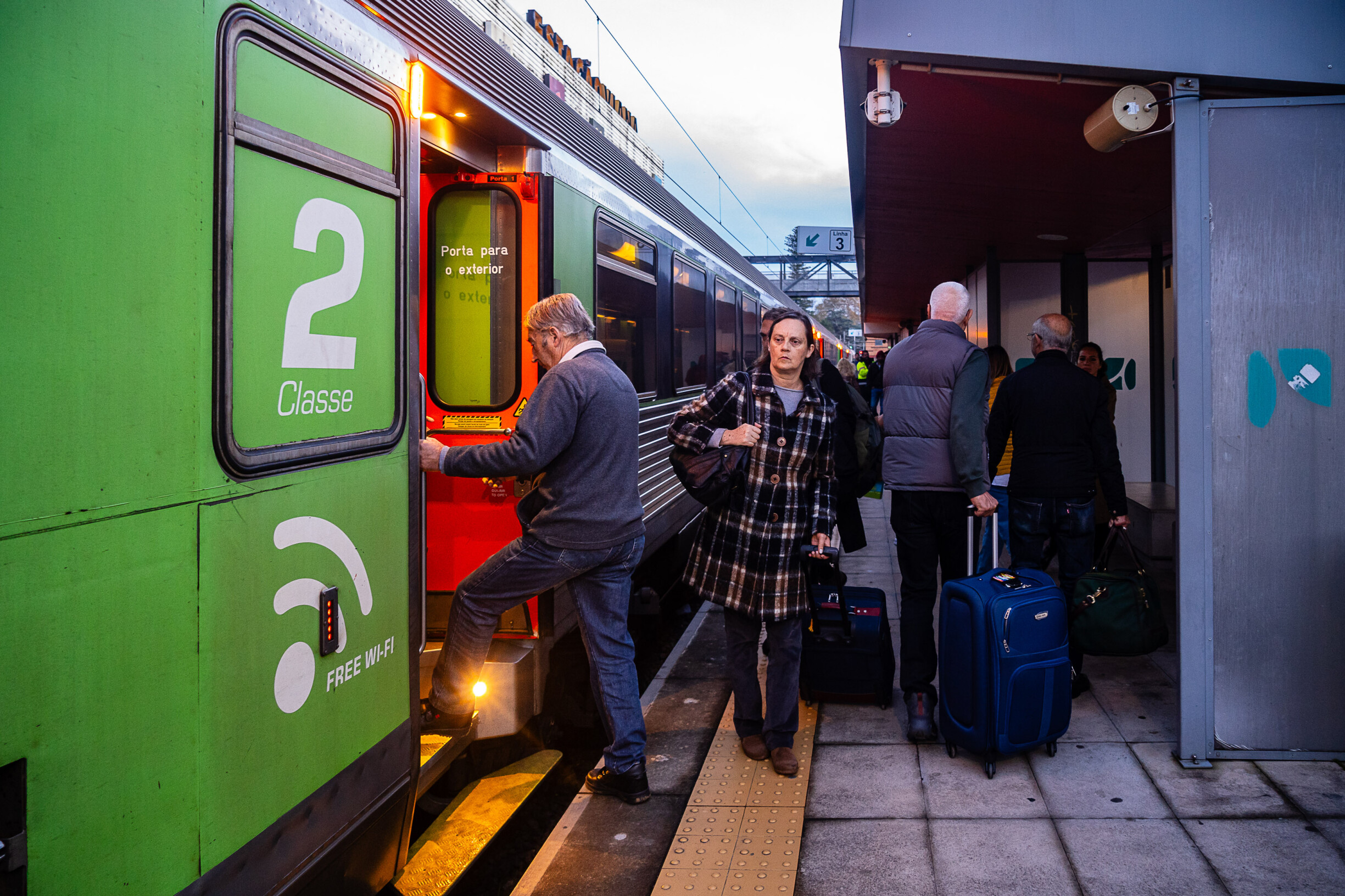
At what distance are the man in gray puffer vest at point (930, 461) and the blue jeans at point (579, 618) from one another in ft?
4.07

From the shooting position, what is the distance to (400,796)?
2.84m

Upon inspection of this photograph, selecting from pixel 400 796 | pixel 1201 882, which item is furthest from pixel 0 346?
pixel 1201 882

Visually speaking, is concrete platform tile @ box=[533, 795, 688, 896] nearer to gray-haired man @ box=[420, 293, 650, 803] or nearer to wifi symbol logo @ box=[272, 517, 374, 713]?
gray-haired man @ box=[420, 293, 650, 803]

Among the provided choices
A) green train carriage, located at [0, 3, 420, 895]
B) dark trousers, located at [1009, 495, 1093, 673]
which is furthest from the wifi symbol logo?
dark trousers, located at [1009, 495, 1093, 673]

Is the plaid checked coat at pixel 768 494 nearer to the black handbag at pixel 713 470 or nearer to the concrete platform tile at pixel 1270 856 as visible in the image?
the black handbag at pixel 713 470

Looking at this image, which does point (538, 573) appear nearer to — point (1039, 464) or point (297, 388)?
point (297, 388)

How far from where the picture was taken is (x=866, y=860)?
319 cm

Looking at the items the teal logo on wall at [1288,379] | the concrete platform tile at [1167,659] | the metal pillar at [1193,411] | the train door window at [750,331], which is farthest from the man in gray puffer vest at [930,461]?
the train door window at [750,331]

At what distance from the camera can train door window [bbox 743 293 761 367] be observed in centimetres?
1027

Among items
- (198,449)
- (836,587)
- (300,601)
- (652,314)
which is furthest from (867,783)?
(652,314)

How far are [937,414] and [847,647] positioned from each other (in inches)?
44.5

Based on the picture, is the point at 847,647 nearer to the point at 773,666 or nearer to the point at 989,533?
the point at 773,666

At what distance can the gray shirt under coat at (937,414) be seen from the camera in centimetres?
412

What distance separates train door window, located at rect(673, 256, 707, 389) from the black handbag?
262cm
